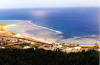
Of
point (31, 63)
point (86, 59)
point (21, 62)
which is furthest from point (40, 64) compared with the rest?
point (86, 59)

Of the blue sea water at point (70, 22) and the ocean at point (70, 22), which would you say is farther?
the blue sea water at point (70, 22)

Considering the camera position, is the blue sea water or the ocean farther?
the blue sea water

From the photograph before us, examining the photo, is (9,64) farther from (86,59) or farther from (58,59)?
(86,59)

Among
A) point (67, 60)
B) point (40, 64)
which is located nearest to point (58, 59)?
point (67, 60)

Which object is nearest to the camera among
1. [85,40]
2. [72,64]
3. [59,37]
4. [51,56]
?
[72,64]

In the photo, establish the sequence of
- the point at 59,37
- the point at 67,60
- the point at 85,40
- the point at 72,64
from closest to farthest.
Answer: the point at 72,64
the point at 67,60
the point at 85,40
the point at 59,37

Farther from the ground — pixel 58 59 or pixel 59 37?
pixel 59 37

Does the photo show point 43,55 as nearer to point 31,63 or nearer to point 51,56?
point 51,56

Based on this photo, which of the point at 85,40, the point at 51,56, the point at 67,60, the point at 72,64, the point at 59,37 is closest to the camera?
→ the point at 72,64

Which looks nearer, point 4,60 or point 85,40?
point 4,60
